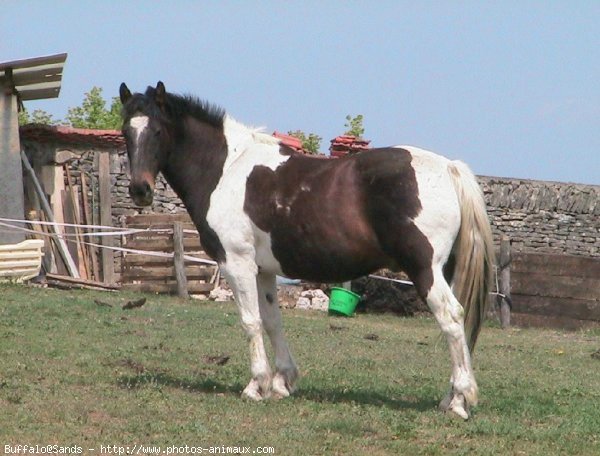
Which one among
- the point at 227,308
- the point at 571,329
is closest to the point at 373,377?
the point at 227,308

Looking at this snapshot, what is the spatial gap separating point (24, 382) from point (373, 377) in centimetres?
304

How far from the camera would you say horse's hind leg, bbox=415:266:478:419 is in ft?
27.4

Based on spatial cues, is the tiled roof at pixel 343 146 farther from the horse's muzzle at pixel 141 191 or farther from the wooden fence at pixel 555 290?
the horse's muzzle at pixel 141 191

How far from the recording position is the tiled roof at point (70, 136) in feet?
70.0

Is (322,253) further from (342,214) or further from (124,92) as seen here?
(124,92)

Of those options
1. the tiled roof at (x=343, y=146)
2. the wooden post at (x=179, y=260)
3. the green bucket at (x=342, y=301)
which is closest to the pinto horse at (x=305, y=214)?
the green bucket at (x=342, y=301)

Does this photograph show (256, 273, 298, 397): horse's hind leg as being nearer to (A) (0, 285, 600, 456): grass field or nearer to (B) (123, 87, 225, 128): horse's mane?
(A) (0, 285, 600, 456): grass field

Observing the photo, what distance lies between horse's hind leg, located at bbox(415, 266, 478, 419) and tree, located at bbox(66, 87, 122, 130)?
39454 millimetres

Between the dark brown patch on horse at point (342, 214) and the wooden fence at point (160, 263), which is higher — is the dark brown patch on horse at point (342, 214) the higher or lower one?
the higher one

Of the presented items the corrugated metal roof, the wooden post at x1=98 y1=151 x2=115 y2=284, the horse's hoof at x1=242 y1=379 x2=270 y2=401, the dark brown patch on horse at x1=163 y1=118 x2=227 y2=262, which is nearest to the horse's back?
the dark brown patch on horse at x1=163 y1=118 x2=227 y2=262

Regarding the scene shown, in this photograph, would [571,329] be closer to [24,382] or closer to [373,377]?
[373,377]

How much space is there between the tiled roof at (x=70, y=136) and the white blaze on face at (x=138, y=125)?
11781 mm

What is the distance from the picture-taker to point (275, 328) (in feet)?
31.2

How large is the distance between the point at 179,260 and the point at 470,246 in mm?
11386
